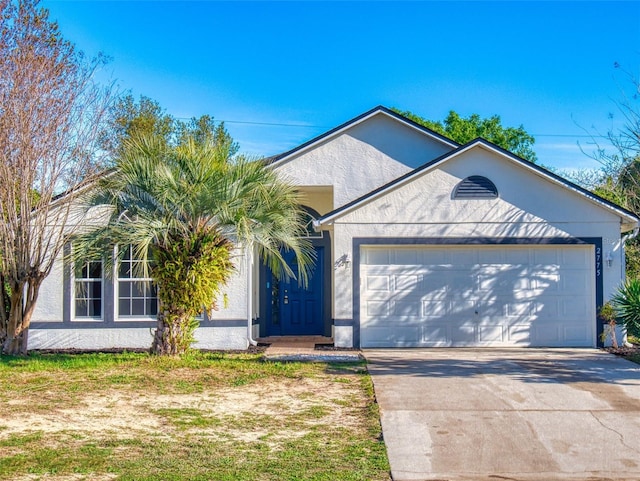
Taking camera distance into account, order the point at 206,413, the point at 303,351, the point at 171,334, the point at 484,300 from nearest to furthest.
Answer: the point at 206,413, the point at 171,334, the point at 303,351, the point at 484,300

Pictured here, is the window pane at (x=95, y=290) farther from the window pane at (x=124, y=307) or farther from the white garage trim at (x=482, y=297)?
the white garage trim at (x=482, y=297)

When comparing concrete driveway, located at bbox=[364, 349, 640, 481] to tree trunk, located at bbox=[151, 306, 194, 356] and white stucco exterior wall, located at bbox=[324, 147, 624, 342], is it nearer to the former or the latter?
white stucco exterior wall, located at bbox=[324, 147, 624, 342]

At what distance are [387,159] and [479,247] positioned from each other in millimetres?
3278

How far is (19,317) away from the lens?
12594mm

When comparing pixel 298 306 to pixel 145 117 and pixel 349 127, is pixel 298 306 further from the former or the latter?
pixel 145 117

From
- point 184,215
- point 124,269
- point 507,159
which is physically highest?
point 507,159

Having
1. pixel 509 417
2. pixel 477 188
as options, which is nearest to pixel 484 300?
pixel 477 188

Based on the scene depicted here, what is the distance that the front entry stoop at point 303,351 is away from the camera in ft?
39.4

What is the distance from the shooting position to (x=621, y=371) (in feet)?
35.5

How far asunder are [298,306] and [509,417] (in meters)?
8.78

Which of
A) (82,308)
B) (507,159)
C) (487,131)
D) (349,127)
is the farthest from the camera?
(487,131)

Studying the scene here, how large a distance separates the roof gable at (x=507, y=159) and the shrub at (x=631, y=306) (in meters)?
1.72

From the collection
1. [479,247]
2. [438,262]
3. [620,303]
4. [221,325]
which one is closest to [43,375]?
[221,325]

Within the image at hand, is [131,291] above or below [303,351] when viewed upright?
above
